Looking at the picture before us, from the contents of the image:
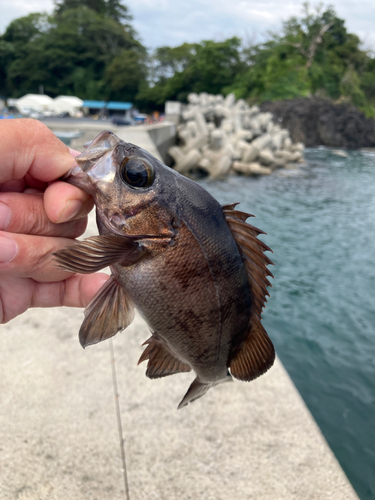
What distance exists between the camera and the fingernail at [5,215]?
4.58 ft

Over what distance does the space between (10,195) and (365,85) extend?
53994 millimetres

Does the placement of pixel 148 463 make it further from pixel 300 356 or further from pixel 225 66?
pixel 225 66

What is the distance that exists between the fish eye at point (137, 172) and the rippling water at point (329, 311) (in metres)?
3.29

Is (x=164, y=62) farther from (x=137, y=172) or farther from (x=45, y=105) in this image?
(x=137, y=172)

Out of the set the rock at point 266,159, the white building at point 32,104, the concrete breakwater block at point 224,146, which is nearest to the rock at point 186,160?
the concrete breakwater block at point 224,146

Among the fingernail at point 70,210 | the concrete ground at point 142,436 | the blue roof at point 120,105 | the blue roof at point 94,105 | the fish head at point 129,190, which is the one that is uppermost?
the fish head at point 129,190

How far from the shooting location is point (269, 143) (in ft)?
64.3

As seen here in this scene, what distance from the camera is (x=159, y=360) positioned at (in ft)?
4.56

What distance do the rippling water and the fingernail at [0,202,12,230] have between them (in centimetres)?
Result: 343

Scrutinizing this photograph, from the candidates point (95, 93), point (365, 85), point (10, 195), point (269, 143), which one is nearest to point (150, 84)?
point (95, 93)

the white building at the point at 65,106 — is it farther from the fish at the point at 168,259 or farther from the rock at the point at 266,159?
the fish at the point at 168,259

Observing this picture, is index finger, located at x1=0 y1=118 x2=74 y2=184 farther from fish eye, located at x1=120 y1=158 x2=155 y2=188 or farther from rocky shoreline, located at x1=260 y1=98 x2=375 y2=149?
rocky shoreline, located at x1=260 y1=98 x2=375 y2=149

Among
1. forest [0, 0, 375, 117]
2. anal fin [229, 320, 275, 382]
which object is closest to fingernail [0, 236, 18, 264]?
anal fin [229, 320, 275, 382]

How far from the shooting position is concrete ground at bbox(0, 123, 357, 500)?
5.98 feet
